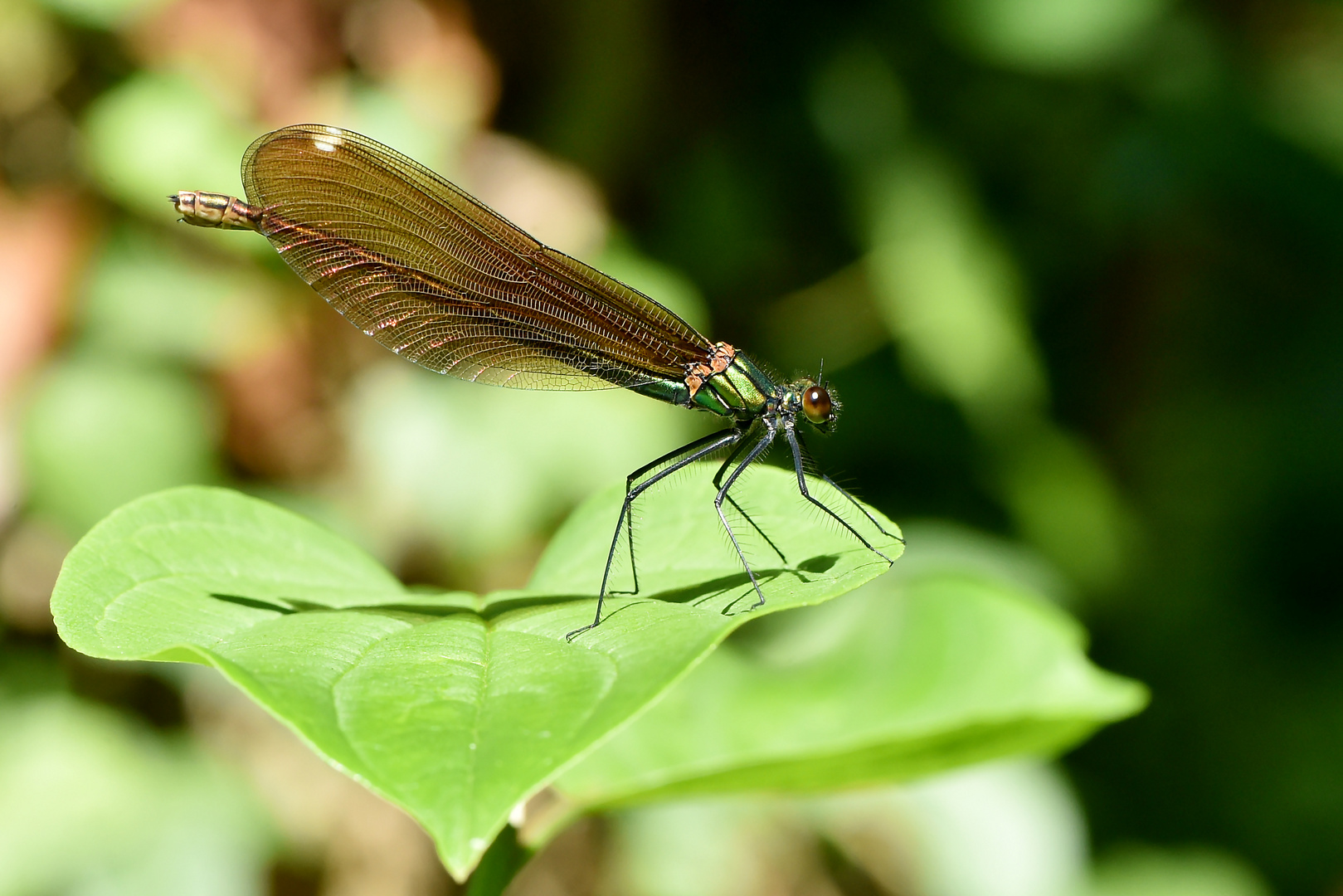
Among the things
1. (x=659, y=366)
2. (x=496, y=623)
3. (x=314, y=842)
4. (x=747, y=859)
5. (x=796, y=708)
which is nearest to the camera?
(x=496, y=623)

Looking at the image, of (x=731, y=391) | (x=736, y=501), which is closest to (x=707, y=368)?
(x=731, y=391)

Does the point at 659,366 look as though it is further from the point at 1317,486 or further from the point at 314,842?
the point at 1317,486

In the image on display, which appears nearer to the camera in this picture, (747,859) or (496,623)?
(496,623)

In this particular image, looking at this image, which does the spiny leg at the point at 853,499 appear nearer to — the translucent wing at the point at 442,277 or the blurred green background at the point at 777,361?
the translucent wing at the point at 442,277

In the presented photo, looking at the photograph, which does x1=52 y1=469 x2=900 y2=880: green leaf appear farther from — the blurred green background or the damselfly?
the blurred green background

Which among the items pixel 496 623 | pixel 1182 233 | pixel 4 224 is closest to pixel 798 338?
pixel 1182 233

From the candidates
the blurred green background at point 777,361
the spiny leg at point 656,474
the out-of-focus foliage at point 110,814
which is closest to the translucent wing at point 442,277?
the spiny leg at point 656,474
